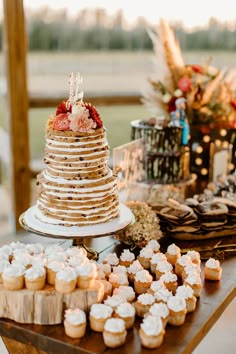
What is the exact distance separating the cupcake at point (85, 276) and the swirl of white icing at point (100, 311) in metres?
0.07

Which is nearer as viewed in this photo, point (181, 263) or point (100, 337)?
point (100, 337)

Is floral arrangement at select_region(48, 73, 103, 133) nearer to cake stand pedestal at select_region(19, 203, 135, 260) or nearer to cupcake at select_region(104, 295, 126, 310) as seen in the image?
cake stand pedestal at select_region(19, 203, 135, 260)

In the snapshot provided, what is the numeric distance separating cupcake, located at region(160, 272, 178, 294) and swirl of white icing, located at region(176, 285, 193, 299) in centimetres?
5

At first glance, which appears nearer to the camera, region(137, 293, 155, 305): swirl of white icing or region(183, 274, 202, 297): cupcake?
region(137, 293, 155, 305): swirl of white icing

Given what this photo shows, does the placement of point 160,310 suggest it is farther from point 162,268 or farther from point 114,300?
point 162,268

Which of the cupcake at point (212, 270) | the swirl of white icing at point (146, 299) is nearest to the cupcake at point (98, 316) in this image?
the swirl of white icing at point (146, 299)

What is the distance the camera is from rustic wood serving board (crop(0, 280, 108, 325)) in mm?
1534

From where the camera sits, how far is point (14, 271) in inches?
61.3

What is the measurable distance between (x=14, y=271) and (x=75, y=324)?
223 millimetres

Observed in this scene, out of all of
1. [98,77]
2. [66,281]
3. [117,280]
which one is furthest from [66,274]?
[98,77]

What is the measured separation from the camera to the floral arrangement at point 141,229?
6.80ft

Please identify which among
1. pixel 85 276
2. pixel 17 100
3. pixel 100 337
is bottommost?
pixel 100 337

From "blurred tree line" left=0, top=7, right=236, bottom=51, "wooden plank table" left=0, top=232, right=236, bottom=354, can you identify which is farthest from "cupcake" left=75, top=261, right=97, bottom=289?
"blurred tree line" left=0, top=7, right=236, bottom=51

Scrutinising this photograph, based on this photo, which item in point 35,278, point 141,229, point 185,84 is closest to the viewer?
point 35,278
